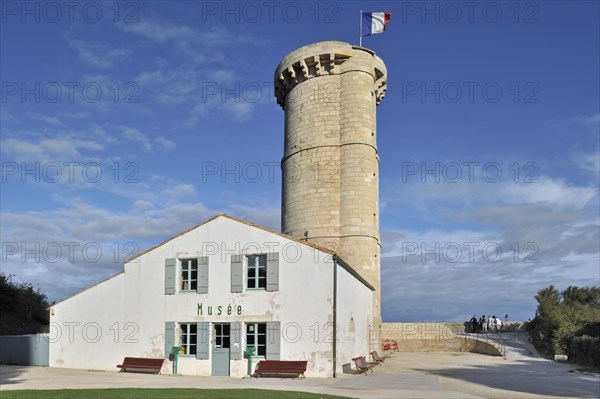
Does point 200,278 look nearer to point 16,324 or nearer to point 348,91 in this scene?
point 348,91

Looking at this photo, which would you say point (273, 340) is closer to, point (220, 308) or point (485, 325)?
point (220, 308)

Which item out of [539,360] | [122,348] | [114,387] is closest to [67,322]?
[122,348]

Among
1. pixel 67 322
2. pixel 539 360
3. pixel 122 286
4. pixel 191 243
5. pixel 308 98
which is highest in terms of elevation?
pixel 308 98

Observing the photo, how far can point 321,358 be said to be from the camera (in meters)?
18.9

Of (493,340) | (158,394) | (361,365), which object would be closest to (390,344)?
(493,340)

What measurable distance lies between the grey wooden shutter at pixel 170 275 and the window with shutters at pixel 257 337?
330 cm

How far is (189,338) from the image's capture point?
821 inches

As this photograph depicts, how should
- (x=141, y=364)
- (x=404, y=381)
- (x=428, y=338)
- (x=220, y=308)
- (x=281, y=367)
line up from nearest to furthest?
(x=404, y=381) < (x=281, y=367) < (x=220, y=308) < (x=141, y=364) < (x=428, y=338)

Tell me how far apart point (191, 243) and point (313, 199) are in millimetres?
8907

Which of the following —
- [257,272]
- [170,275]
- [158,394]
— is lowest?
[158,394]

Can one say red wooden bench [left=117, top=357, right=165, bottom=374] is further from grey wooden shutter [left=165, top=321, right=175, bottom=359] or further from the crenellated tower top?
the crenellated tower top

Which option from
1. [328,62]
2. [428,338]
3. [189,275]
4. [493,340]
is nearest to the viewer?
[189,275]

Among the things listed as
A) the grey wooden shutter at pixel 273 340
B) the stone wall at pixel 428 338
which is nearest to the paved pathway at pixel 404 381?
the grey wooden shutter at pixel 273 340

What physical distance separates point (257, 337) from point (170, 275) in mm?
4089
